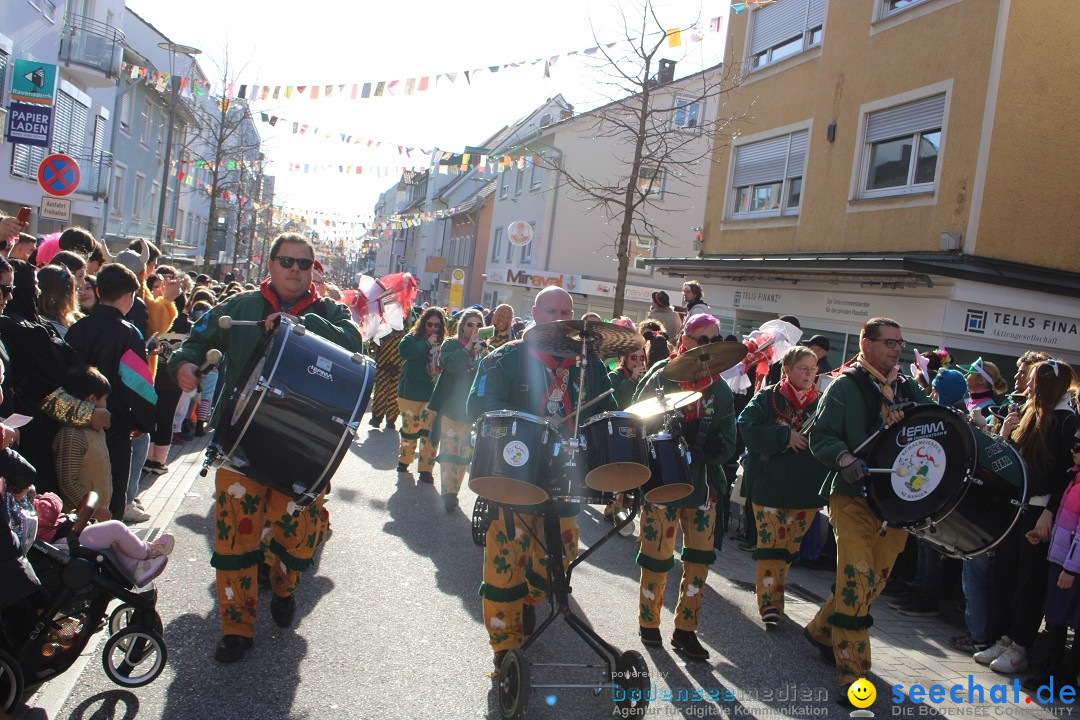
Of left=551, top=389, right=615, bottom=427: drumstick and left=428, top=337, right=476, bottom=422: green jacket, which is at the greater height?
left=551, top=389, right=615, bottom=427: drumstick

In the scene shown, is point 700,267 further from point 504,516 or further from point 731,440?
point 504,516

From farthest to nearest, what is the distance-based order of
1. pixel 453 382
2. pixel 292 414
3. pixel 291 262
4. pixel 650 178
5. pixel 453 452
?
pixel 650 178
pixel 453 382
pixel 453 452
pixel 291 262
pixel 292 414

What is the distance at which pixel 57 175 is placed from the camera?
38.5ft

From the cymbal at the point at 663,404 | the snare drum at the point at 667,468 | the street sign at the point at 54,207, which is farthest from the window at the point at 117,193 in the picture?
the snare drum at the point at 667,468

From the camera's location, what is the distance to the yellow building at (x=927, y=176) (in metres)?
12.1

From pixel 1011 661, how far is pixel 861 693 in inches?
59.6

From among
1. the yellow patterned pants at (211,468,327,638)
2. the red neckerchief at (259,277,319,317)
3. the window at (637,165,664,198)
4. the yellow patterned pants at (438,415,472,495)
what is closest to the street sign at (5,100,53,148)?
the window at (637,165,664,198)

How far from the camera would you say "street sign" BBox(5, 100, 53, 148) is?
17.7 meters

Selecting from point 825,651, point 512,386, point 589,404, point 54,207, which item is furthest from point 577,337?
point 54,207

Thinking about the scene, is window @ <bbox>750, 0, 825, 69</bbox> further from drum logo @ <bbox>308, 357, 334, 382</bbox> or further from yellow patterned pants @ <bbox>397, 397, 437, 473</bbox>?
drum logo @ <bbox>308, 357, 334, 382</bbox>

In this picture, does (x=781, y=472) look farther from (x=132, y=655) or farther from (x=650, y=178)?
(x=650, y=178)

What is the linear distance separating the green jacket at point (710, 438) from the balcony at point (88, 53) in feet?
74.0

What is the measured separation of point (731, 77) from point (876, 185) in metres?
5.19

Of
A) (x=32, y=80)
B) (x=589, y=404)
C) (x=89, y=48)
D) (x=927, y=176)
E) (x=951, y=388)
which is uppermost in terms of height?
(x=89, y=48)
